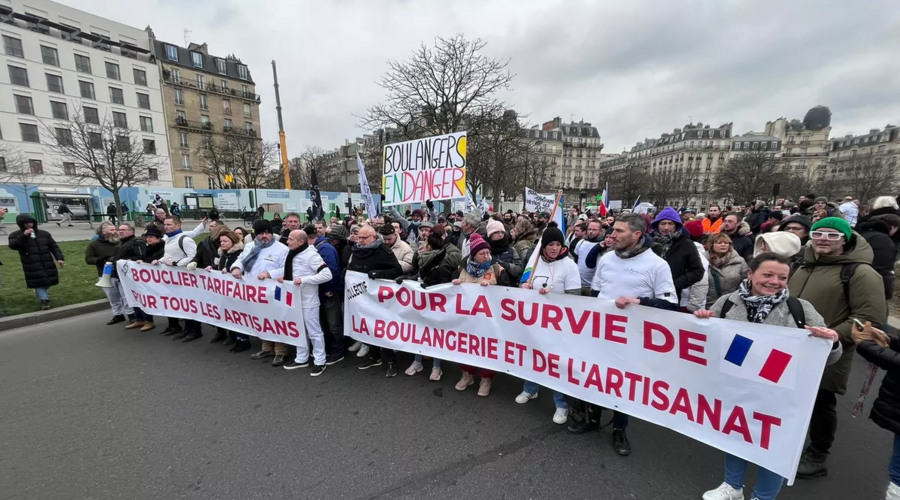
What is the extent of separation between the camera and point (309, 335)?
4.48m

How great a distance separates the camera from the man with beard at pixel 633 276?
2.81 m

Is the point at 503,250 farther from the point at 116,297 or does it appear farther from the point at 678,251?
the point at 116,297

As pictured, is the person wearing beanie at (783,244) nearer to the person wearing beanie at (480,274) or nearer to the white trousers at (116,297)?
the person wearing beanie at (480,274)

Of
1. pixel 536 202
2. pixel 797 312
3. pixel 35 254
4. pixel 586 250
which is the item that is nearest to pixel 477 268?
pixel 586 250

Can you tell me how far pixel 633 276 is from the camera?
9.51 feet

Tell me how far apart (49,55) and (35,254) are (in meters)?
53.8

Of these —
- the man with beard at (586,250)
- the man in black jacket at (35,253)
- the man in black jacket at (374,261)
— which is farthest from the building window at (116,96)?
the man with beard at (586,250)

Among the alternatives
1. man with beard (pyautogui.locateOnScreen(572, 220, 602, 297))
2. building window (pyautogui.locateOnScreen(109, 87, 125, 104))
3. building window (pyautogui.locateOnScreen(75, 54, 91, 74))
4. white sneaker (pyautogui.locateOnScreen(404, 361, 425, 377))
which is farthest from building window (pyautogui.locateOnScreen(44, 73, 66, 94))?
man with beard (pyautogui.locateOnScreen(572, 220, 602, 297))

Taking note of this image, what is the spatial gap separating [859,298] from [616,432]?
1.86m

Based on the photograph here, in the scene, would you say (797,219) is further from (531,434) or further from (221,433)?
(221,433)

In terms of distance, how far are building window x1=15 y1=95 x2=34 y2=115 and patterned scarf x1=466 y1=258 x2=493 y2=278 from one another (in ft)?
187

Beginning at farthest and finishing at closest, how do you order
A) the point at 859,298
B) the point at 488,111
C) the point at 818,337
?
the point at 488,111
the point at 859,298
the point at 818,337

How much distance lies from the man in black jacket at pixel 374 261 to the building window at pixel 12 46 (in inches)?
2283

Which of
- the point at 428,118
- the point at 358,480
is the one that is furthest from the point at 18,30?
the point at 358,480
